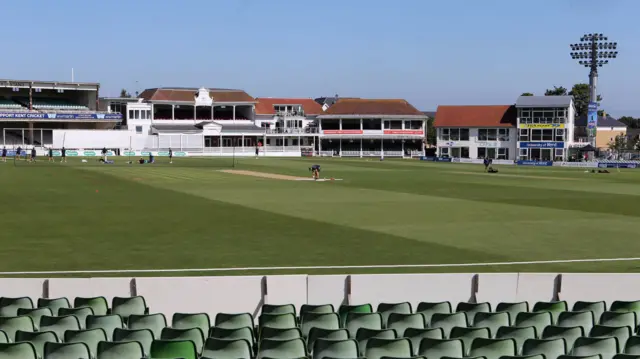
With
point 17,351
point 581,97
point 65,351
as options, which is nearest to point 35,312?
point 17,351

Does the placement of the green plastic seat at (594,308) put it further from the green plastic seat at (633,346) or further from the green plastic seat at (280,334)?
the green plastic seat at (280,334)

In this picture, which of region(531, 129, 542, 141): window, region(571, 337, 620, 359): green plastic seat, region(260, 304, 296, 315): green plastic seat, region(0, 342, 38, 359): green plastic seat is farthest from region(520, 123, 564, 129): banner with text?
region(0, 342, 38, 359): green plastic seat

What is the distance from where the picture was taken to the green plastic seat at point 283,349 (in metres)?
8.56

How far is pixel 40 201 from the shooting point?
37188 mm

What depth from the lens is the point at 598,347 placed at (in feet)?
28.6

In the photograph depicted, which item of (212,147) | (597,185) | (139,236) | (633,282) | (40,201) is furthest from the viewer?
(212,147)

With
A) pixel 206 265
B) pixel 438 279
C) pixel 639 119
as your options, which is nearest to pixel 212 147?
pixel 206 265

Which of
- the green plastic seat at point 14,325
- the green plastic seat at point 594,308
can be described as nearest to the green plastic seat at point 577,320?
the green plastic seat at point 594,308

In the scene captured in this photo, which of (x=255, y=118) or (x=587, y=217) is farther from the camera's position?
(x=255, y=118)

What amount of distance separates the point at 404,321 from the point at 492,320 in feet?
4.25

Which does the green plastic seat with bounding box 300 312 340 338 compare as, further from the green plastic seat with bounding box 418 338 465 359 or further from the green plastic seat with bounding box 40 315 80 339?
the green plastic seat with bounding box 40 315 80 339

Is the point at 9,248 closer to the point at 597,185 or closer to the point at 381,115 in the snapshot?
the point at 597,185

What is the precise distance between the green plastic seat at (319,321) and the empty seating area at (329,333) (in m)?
0.02

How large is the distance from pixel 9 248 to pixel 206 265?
23.2ft
